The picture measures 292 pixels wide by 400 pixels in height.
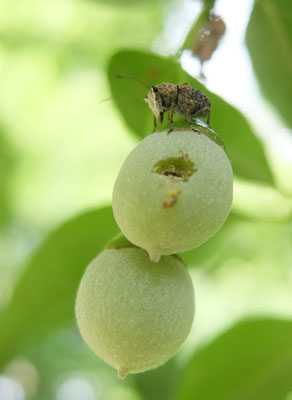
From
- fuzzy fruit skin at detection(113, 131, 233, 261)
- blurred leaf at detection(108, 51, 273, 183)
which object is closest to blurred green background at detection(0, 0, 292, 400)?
blurred leaf at detection(108, 51, 273, 183)

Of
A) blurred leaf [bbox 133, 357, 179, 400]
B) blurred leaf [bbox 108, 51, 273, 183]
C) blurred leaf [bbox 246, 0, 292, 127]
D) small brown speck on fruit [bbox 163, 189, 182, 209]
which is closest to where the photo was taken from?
small brown speck on fruit [bbox 163, 189, 182, 209]

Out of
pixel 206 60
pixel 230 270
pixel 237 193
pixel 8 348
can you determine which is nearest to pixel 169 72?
pixel 206 60

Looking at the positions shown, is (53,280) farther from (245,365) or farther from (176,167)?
(176,167)

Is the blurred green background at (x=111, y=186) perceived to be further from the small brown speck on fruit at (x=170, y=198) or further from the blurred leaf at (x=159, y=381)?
the small brown speck on fruit at (x=170, y=198)

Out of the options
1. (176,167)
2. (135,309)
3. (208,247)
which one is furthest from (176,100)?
(208,247)

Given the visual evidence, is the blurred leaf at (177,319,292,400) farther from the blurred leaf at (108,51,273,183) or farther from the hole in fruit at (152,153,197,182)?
the hole in fruit at (152,153,197,182)

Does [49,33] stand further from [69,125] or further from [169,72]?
[169,72]

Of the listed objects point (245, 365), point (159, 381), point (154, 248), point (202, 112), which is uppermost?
point (202, 112)
